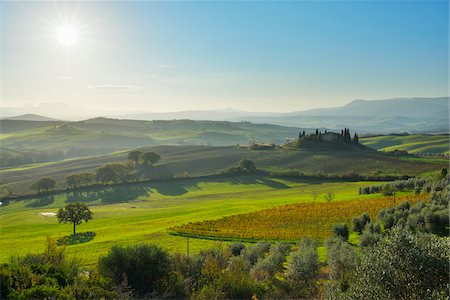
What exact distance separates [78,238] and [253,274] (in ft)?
144

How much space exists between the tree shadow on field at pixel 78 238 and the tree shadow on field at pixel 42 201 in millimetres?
52364

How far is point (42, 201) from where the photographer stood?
4552 inches

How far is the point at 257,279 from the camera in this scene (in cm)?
3156

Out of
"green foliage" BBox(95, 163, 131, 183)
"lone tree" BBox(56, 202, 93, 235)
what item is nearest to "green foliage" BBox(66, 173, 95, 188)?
"green foliage" BBox(95, 163, 131, 183)

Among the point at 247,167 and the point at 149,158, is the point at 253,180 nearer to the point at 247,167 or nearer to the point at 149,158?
the point at 247,167

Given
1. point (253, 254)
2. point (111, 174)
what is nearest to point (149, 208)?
point (111, 174)

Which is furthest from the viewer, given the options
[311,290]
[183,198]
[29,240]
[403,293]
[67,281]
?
[183,198]

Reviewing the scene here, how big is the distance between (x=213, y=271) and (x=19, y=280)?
13760mm

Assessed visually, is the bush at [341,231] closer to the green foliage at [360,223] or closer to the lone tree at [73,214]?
the green foliage at [360,223]

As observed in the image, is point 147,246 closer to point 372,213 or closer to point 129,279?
point 129,279

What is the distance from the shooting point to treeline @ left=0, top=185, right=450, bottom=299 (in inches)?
707

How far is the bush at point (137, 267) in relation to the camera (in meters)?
28.9

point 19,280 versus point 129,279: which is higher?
point 19,280

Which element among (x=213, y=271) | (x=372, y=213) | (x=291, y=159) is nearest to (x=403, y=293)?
(x=213, y=271)
